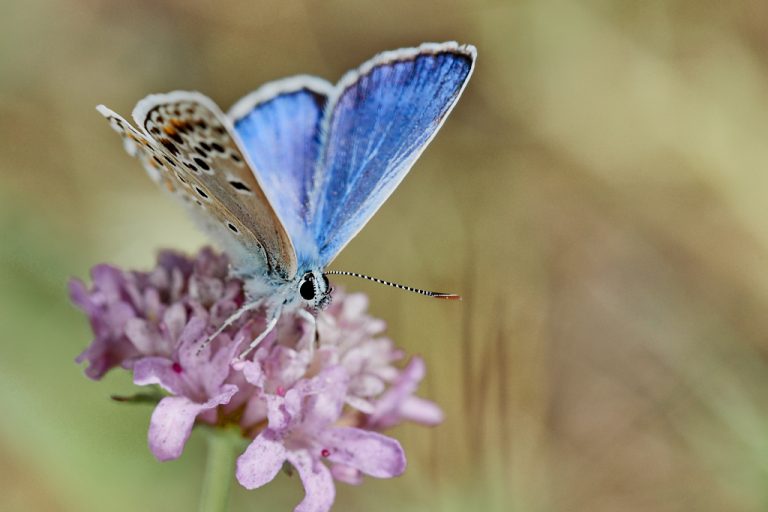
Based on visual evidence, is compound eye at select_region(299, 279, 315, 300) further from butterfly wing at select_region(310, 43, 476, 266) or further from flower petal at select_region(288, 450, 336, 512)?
flower petal at select_region(288, 450, 336, 512)

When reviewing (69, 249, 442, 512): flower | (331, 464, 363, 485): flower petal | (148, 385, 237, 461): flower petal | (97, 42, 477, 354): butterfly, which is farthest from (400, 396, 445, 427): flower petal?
(148, 385, 237, 461): flower petal

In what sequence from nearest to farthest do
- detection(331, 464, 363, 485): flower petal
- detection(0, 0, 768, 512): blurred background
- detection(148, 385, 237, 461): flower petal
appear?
detection(148, 385, 237, 461): flower petal, detection(331, 464, 363, 485): flower petal, detection(0, 0, 768, 512): blurred background

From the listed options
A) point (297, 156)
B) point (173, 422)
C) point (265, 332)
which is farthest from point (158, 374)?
point (297, 156)

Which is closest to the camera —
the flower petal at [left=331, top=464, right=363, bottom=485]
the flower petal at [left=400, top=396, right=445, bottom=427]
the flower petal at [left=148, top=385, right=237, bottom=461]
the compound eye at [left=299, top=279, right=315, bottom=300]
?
the flower petal at [left=148, top=385, right=237, bottom=461]

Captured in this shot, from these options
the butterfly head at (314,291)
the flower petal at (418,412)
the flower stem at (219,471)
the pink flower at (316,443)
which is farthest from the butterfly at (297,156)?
the flower petal at (418,412)

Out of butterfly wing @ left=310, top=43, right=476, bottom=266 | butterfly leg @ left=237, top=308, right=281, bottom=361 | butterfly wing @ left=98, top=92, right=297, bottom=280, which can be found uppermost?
butterfly wing @ left=310, top=43, right=476, bottom=266

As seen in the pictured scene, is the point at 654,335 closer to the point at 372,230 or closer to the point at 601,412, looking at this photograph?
the point at 601,412

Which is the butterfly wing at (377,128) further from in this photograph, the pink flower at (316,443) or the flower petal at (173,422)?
the flower petal at (173,422)

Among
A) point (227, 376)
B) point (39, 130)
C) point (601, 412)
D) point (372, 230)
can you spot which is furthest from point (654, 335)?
point (39, 130)

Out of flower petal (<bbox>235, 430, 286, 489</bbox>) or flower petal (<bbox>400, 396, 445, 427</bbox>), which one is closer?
flower petal (<bbox>235, 430, 286, 489</bbox>)
